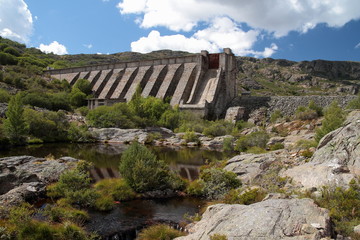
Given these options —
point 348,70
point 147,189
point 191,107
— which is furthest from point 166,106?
point 348,70

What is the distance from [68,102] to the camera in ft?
145

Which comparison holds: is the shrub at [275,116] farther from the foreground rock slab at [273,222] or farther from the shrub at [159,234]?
the foreground rock slab at [273,222]

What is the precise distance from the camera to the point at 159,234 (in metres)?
7.60

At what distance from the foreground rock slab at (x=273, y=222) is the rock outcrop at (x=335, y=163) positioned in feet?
7.93

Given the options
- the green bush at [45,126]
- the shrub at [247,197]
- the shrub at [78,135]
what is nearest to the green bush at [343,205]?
the shrub at [247,197]

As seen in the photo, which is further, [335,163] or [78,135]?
[78,135]

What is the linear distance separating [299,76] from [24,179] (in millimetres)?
102483

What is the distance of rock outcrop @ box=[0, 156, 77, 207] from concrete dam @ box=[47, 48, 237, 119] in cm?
2525

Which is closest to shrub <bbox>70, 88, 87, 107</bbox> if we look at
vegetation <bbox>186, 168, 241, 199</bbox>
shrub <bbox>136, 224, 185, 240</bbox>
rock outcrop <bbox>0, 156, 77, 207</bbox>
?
rock outcrop <bbox>0, 156, 77, 207</bbox>

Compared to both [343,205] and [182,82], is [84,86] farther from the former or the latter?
[343,205]

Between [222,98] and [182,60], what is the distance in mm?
9881

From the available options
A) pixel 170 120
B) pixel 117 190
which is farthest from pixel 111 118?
pixel 117 190

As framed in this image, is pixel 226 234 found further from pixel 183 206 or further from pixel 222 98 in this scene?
pixel 222 98

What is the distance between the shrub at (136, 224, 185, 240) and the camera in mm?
7484
